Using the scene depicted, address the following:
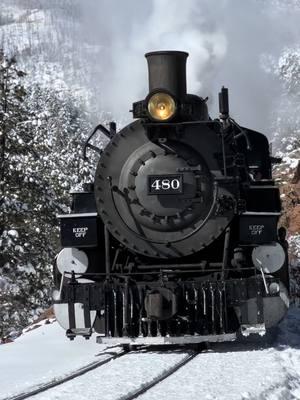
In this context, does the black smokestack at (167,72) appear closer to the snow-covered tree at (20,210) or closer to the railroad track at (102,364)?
the railroad track at (102,364)

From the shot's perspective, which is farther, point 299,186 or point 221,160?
point 299,186

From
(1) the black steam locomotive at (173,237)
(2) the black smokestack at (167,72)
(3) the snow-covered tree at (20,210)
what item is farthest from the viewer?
(3) the snow-covered tree at (20,210)

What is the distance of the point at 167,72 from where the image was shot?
7.37m

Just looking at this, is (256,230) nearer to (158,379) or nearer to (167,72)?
(167,72)

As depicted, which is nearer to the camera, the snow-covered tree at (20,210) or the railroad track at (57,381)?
the railroad track at (57,381)

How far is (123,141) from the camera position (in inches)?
294

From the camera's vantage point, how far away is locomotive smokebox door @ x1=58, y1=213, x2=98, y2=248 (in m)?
7.58

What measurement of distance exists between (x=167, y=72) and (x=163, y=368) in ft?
9.78

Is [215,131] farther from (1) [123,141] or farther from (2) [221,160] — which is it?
(1) [123,141]

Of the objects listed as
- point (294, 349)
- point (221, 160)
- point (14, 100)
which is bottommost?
point (294, 349)

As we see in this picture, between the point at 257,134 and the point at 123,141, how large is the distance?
187 cm

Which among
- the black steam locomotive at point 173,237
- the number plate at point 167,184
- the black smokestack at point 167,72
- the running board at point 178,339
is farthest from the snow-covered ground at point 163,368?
the black smokestack at point 167,72

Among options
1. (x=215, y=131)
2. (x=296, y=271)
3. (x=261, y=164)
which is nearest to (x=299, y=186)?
(x=296, y=271)

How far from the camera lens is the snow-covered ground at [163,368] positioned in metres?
4.79
